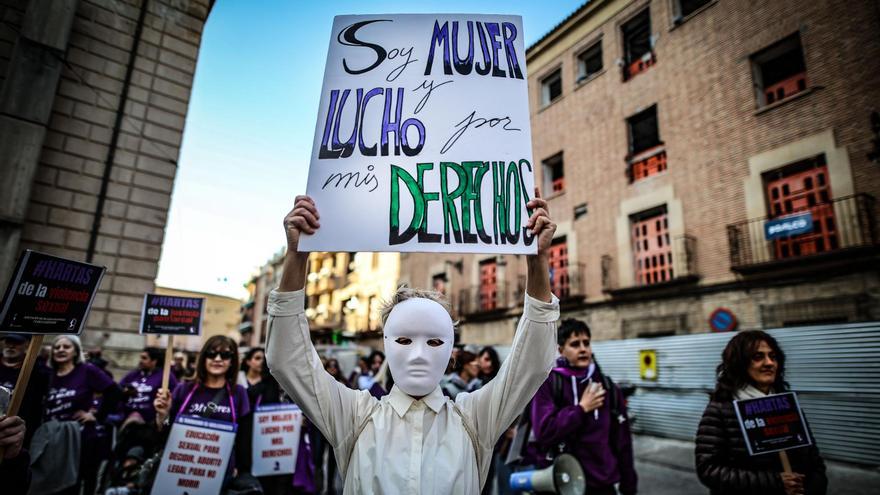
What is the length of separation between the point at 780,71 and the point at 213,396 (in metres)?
14.6

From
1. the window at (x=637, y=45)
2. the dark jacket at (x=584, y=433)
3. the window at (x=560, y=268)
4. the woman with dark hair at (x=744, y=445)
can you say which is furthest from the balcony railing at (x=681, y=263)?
the woman with dark hair at (x=744, y=445)

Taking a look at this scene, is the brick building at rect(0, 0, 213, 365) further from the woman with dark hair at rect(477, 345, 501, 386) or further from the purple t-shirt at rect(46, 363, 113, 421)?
the woman with dark hair at rect(477, 345, 501, 386)

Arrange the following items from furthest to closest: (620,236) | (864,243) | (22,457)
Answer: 1. (620,236)
2. (864,243)
3. (22,457)

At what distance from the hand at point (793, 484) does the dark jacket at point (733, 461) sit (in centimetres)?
6

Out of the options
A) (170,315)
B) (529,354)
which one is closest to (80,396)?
(170,315)

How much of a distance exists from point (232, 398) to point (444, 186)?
9.84 ft

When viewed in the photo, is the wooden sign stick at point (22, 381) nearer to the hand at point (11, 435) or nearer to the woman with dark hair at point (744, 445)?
the hand at point (11, 435)

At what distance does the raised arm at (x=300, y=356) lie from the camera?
156 cm

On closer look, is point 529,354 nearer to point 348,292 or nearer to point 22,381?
point 22,381

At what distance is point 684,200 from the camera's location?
1279 centimetres

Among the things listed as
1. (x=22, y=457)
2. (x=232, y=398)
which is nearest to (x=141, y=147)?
(x=232, y=398)

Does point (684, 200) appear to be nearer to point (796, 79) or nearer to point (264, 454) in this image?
point (796, 79)

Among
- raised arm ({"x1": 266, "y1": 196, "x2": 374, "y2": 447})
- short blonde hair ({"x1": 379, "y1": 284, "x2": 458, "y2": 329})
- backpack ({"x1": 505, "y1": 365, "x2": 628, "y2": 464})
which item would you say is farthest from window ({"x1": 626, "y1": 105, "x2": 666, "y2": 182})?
raised arm ({"x1": 266, "y1": 196, "x2": 374, "y2": 447})

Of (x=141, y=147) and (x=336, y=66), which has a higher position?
(x=141, y=147)
